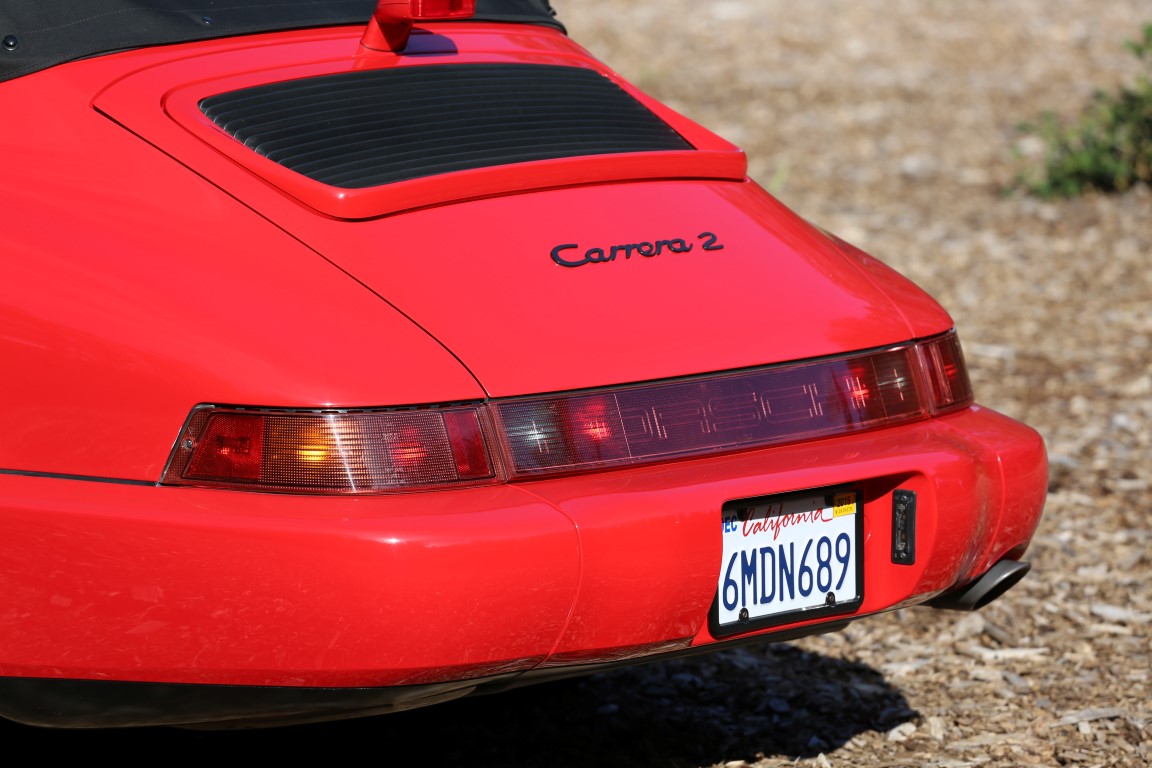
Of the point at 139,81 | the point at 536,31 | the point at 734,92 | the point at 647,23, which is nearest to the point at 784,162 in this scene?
the point at 734,92

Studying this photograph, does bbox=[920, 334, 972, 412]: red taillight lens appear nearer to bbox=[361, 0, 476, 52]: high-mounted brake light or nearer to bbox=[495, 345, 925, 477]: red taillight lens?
bbox=[495, 345, 925, 477]: red taillight lens

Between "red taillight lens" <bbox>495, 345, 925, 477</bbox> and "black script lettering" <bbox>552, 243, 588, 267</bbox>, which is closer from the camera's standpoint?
"red taillight lens" <bbox>495, 345, 925, 477</bbox>

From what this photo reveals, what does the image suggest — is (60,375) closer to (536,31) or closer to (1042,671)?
(536,31)

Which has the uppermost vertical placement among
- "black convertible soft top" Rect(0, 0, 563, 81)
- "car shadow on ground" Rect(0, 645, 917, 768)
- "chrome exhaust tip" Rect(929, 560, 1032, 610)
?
"black convertible soft top" Rect(0, 0, 563, 81)

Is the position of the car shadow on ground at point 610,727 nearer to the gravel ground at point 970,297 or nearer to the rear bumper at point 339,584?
the gravel ground at point 970,297

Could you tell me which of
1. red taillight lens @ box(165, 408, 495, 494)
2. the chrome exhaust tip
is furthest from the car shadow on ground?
red taillight lens @ box(165, 408, 495, 494)

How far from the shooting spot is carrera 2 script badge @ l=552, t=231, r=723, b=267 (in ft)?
9.68

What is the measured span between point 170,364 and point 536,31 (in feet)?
5.70

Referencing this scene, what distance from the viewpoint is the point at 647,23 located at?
13.2m

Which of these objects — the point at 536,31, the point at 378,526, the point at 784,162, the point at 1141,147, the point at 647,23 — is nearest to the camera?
the point at 378,526

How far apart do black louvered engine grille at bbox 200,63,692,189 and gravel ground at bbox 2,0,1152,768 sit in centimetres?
147

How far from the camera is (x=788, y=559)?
293 centimetres

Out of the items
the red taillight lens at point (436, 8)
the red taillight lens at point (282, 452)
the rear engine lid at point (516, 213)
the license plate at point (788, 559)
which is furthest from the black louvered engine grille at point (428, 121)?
the license plate at point (788, 559)

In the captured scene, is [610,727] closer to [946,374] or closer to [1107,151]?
[946,374]
